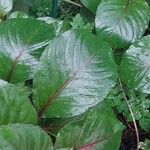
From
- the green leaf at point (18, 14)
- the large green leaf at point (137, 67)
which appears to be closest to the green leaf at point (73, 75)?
the large green leaf at point (137, 67)

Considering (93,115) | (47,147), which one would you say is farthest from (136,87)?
(47,147)

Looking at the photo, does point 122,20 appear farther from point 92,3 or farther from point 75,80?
point 75,80

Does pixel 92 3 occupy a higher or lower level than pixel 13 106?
higher

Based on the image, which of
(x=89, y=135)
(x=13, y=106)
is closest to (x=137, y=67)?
(x=89, y=135)

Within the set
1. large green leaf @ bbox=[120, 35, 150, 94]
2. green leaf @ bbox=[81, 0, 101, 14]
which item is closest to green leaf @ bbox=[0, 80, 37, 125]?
large green leaf @ bbox=[120, 35, 150, 94]

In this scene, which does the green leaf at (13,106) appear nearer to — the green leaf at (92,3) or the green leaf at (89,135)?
the green leaf at (89,135)

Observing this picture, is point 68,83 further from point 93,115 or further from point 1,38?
point 1,38
